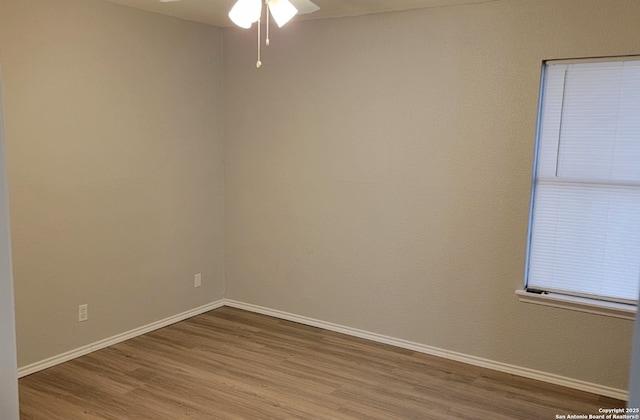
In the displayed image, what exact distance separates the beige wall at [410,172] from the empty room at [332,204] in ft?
0.05

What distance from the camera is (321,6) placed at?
3723 millimetres

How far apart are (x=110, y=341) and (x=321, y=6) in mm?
2810

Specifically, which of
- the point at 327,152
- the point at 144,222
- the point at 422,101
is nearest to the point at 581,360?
the point at 422,101

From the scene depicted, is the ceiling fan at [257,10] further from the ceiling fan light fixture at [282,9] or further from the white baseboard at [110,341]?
the white baseboard at [110,341]

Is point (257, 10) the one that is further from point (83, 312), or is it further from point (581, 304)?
point (581, 304)

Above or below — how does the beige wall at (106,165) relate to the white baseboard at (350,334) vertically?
above

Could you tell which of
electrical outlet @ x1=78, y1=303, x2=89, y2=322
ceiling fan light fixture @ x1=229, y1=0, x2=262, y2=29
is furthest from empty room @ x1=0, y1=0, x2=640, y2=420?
ceiling fan light fixture @ x1=229, y1=0, x2=262, y2=29

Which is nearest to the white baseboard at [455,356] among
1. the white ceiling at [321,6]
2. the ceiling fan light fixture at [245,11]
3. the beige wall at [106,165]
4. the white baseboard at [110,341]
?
the white baseboard at [110,341]

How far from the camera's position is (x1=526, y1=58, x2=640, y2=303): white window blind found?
3195mm

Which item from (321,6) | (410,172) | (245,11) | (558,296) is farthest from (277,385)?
(321,6)

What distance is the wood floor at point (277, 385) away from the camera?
3.12 m

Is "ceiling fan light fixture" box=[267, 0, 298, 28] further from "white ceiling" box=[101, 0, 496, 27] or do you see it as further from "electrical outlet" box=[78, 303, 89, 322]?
"electrical outlet" box=[78, 303, 89, 322]

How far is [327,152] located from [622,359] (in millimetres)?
2410

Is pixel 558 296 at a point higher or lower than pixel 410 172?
lower
